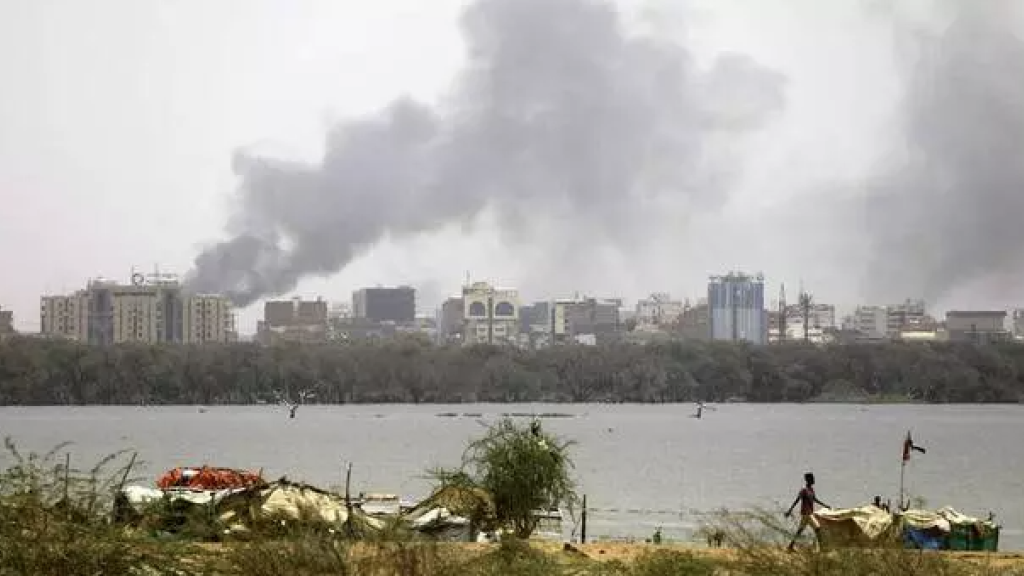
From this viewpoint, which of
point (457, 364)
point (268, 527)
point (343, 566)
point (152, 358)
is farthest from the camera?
point (457, 364)

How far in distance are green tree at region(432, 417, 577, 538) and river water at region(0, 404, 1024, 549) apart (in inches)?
473

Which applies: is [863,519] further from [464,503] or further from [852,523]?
[464,503]

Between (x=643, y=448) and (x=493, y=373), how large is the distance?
78413 millimetres

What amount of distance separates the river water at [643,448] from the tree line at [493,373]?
266cm

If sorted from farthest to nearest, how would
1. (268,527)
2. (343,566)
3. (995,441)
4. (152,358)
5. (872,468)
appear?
(152,358) → (995,441) → (872,468) → (268,527) → (343,566)

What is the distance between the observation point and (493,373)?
17800 cm

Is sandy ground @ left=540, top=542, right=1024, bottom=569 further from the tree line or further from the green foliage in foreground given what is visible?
the tree line

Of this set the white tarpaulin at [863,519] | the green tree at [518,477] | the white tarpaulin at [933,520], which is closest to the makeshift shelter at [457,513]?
the green tree at [518,477]

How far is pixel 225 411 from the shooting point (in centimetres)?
17250

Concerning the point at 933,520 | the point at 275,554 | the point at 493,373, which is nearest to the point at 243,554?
the point at 275,554

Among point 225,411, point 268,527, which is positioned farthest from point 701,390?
point 268,527

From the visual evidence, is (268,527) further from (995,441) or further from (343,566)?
(995,441)

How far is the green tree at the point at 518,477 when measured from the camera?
27406 mm

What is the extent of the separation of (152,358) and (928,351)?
82.7 metres
